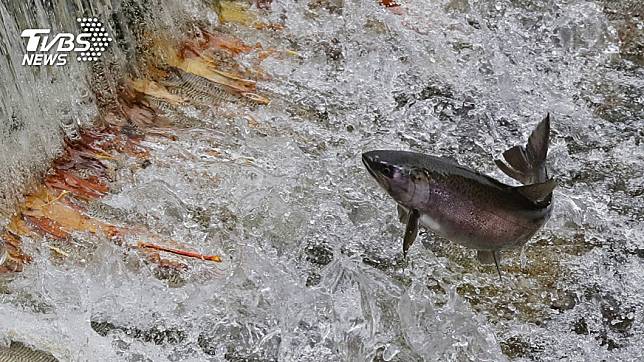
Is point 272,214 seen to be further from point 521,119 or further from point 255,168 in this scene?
point 521,119


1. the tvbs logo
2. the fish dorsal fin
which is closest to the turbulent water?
the tvbs logo

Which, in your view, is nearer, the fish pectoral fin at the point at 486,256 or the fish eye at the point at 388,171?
the fish eye at the point at 388,171

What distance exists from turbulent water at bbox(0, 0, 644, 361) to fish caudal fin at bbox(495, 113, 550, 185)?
2.00 feet

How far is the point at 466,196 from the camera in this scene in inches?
103

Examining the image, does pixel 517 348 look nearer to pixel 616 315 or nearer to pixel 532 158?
pixel 616 315

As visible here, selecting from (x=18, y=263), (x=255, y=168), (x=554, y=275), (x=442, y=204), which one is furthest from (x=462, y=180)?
(x=18, y=263)

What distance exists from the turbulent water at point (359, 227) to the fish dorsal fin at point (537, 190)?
702 millimetres

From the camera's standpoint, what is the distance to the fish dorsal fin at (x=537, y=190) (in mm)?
2516

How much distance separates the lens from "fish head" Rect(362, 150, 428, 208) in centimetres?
254

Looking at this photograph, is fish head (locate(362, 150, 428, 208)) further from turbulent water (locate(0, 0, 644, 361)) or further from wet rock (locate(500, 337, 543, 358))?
wet rock (locate(500, 337, 543, 358))

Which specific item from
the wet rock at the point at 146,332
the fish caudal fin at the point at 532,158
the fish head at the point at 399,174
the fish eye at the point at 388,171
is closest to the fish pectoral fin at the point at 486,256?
the fish caudal fin at the point at 532,158

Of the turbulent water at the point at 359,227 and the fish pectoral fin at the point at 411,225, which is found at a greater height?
the fish pectoral fin at the point at 411,225

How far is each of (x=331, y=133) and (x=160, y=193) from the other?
75cm

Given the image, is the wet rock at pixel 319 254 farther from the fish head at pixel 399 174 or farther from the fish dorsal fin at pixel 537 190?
the fish dorsal fin at pixel 537 190
